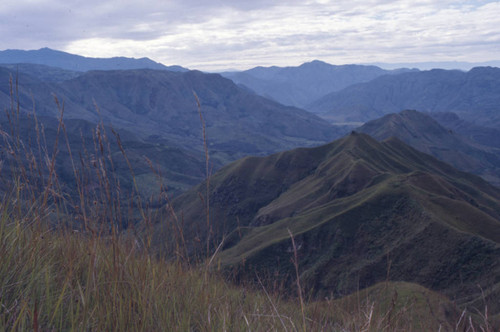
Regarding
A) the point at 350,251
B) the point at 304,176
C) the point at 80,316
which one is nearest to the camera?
the point at 80,316

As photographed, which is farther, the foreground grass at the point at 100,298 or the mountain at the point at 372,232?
the mountain at the point at 372,232

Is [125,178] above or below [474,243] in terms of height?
below

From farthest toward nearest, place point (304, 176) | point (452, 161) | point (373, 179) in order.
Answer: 1. point (452, 161)
2. point (304, 176)
3. point (373, 179)

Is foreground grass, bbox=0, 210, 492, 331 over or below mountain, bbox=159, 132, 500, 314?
over

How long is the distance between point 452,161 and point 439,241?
168234 millimetres

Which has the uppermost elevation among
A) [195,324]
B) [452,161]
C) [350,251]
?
[195,324]

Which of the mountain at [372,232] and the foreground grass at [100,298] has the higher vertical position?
the foreground grass at [100,298]

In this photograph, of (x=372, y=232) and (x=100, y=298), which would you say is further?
(x=372, y=232)

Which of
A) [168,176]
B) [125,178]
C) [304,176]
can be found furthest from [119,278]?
[168,176]

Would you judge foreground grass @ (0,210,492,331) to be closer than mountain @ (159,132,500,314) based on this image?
Yes

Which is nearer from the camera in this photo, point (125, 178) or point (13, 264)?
point (13, 264)

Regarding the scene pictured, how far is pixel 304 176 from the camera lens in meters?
98.4

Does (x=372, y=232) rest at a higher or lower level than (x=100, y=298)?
lower

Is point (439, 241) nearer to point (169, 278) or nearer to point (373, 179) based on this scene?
point (373, 179)
